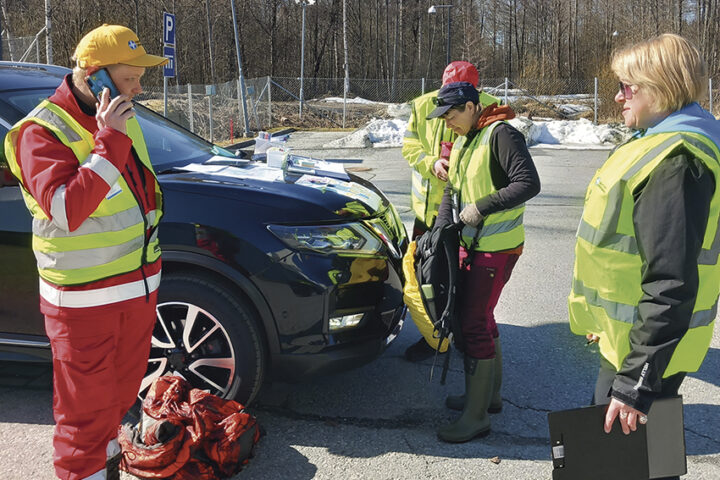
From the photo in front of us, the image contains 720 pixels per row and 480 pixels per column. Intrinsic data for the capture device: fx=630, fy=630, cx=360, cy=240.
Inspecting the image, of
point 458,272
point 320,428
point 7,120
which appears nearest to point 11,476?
point 320,428

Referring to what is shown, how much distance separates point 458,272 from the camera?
326cm

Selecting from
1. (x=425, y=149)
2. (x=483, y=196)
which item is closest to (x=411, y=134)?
(x=425, y=149)

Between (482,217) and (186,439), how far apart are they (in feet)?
5.80

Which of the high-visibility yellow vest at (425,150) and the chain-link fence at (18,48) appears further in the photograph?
the chain-link fence at (18,48)

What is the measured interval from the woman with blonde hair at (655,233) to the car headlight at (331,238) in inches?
Result: 55.9

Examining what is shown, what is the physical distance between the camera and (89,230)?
2295 millimetres

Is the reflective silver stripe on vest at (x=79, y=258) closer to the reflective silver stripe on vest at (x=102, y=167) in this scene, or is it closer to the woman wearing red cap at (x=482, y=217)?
the reflective silver stripe on vest at (x=102, y=167)

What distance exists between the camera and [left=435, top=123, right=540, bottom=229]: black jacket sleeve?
10.0 ft

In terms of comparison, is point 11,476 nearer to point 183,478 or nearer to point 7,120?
point 183,478

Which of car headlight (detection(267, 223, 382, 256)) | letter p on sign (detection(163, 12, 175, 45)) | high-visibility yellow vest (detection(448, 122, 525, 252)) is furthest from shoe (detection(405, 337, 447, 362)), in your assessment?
letter p on sign (detection(163, 12, 175, 45))

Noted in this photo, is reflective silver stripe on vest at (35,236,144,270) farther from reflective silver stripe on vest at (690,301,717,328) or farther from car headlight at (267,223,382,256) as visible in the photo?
reflective silver stripe on vest at (690,301,717,328)

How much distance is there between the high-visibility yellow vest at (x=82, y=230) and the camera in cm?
224

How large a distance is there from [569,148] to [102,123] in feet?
56.3

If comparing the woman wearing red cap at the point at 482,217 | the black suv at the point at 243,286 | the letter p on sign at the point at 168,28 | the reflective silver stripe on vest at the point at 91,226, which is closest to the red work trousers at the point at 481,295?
the woman wearing red cap at the point at 482,217
